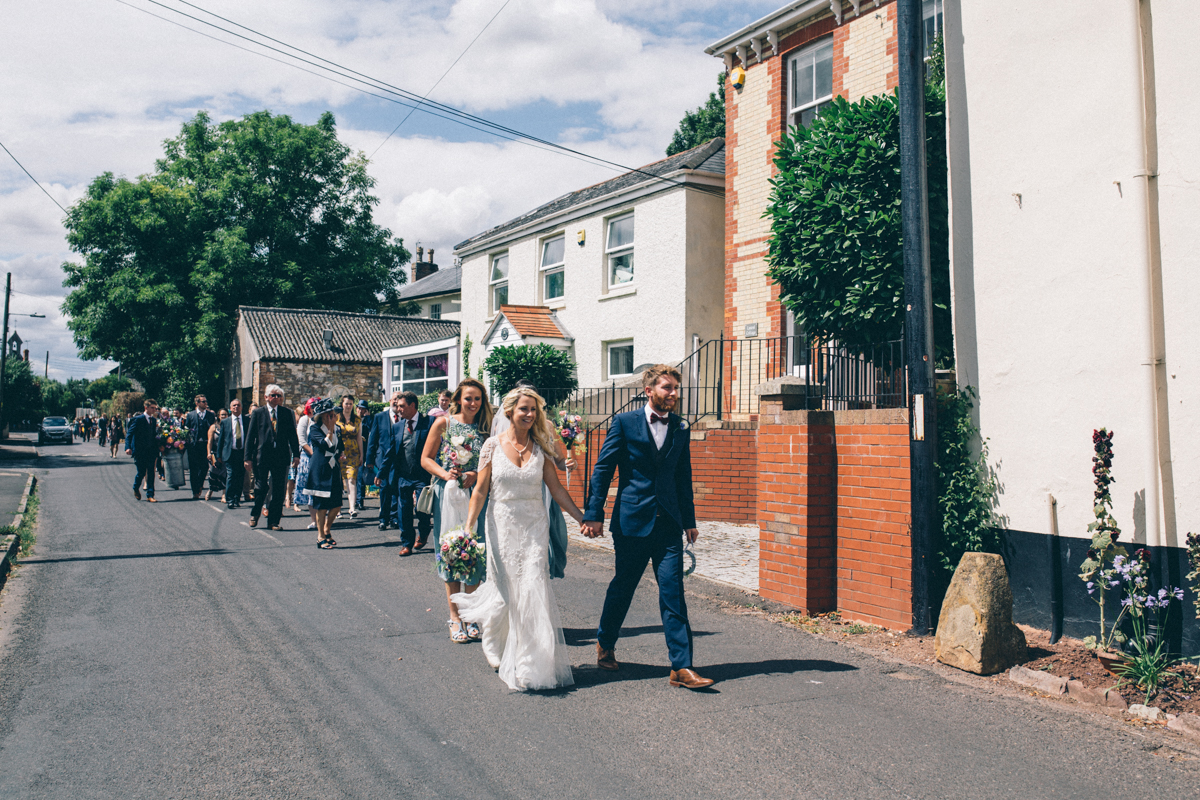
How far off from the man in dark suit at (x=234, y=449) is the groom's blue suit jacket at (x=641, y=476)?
10182mm

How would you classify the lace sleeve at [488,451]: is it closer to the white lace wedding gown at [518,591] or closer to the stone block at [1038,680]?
the white lace wedding gown at [518,591]

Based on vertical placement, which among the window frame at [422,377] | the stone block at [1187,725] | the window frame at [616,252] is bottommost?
the stone block at [1187,725]

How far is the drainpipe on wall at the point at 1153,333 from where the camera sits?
530cm

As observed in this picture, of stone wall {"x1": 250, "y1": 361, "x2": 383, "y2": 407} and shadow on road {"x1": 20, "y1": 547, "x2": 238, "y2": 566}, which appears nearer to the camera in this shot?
shadow on road {"x1": 20, "y1": 547, "x2": 238, "y2": 566}

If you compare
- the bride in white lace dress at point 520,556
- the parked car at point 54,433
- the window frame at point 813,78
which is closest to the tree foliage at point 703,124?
the window frame at point 813,78

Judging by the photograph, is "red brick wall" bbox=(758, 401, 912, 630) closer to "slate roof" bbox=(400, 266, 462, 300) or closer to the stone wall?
the stone wall

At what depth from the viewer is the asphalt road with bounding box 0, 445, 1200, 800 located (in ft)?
12.1

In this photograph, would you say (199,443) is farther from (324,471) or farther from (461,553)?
(461,553)

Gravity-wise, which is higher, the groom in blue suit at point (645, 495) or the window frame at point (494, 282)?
the window frame at point (494, 282)

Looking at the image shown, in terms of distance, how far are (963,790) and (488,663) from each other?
2914 millimetres

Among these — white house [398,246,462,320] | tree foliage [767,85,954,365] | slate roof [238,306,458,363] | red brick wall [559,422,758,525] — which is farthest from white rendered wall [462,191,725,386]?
white house [398,246,462,320]

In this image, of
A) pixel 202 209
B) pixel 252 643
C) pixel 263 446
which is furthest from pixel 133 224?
pixel 252 643

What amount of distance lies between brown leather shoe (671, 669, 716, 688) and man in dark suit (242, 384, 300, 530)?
7.99 m

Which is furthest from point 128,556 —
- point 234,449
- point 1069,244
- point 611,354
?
point 611,354
